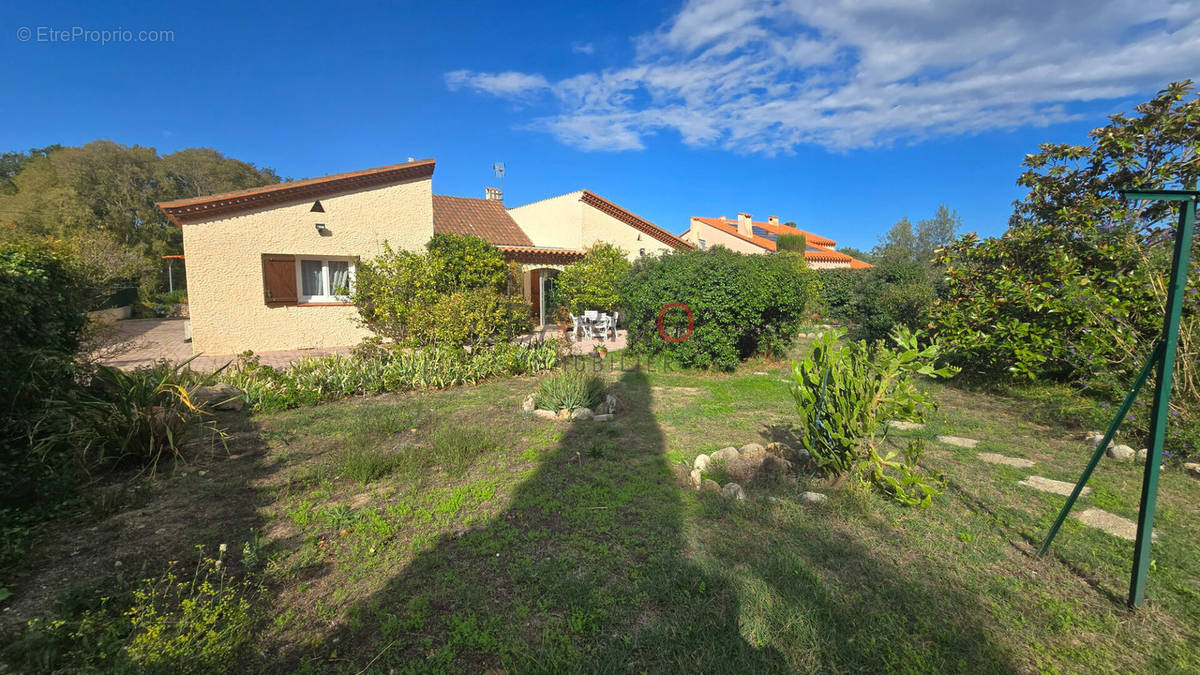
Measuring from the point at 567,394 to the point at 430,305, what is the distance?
12.8 feet

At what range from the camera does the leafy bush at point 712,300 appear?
8664 mm

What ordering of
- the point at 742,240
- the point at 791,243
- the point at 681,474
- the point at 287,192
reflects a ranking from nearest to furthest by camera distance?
the point at 681,474 → the point at 287,192 → the point at 791,243 → the point at 742,240

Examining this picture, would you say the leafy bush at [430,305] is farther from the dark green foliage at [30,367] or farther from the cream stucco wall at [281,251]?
the dark green foliage at [30,367]

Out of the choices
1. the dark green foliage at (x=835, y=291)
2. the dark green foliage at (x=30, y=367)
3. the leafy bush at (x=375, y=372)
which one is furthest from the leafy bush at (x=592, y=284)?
the dark green foliage at (x=30, y=367)

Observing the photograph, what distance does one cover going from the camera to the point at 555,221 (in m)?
17.2

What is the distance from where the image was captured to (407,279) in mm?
8789

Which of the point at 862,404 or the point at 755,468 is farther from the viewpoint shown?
the point at 755,468

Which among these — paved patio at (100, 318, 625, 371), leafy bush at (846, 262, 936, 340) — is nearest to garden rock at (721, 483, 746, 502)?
paved patio at (100, 318, 625, 371)

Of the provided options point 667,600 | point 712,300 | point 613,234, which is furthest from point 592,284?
point 667,600

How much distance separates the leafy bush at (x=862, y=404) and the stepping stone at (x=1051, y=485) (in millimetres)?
1222

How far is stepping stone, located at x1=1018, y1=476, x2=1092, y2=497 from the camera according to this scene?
3.88m

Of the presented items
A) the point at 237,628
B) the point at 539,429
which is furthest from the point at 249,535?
the point at 539,429

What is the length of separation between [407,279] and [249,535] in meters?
6.38

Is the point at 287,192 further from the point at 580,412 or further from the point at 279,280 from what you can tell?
the point at 580,412
